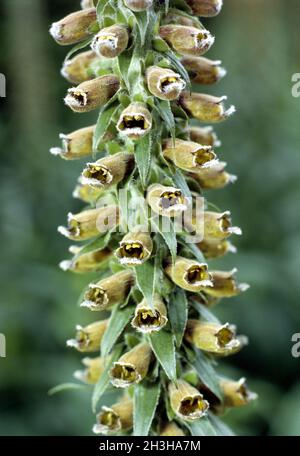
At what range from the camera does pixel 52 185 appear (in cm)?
1107

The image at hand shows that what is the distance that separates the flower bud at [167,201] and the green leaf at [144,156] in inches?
3.6

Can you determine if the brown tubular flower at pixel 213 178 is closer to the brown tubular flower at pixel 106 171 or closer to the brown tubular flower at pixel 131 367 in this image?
the brown tubular flower at pixel 106 171

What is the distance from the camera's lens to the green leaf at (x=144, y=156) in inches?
149

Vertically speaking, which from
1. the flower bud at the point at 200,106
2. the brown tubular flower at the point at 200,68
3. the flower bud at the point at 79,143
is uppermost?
the brown tubular flower at the point at 200,68

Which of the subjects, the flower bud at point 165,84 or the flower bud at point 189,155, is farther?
the flower bud at point 189,155

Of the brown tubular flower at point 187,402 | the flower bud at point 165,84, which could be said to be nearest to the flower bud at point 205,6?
the flower bud at point 165,84

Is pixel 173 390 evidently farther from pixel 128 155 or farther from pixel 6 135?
pixel 6 135

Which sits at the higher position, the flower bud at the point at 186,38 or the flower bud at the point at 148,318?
the flower bud at the point at 186,38

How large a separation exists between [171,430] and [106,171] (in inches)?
57.5

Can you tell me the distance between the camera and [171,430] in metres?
4.09

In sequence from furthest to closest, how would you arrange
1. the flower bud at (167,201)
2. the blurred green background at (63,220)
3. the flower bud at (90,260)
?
the blurred green background at (63,220) → the flower bud at (90,260) → the flower bud at (167,201)

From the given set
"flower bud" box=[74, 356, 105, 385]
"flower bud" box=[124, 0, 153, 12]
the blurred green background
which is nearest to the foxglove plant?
"flower bud" box=[124, 0, 153, 12]

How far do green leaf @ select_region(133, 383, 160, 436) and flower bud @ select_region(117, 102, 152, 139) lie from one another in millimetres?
1368
